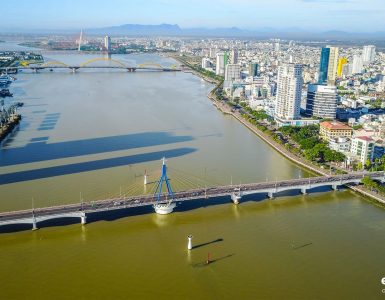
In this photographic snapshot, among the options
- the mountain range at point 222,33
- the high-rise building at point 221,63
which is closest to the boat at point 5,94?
the high-rise building at point 221,63

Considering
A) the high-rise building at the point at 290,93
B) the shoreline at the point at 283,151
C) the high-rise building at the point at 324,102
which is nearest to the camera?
the shoreline at the point at 283,151

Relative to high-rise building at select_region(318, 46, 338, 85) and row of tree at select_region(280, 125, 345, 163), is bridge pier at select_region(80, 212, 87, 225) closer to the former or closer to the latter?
row of tree at select_region(280, 125, 345, 163)

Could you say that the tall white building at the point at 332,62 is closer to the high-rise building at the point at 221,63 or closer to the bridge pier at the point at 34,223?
the high-rise building at the point at 221,63

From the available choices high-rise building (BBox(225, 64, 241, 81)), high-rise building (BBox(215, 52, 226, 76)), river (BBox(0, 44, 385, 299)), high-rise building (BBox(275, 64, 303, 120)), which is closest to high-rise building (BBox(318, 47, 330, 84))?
high-rise building (BBox(225, 64, 241, 81))

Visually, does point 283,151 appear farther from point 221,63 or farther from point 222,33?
point 222,33

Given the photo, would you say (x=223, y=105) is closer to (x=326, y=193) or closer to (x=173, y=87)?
(x=173, y=87)

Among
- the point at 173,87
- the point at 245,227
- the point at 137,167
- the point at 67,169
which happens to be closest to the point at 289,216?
the point at 245,227
